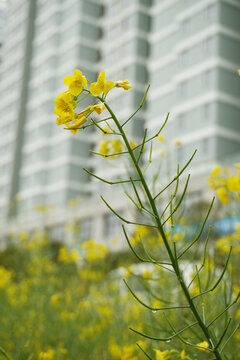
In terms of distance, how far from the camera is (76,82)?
39.6 inches

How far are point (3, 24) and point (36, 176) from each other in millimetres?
31527

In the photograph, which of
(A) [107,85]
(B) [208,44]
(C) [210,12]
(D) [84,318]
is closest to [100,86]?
(A) [107,85]

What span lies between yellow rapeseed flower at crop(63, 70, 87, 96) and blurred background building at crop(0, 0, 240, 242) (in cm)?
1683

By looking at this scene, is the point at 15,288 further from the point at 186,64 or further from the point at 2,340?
the point at 186,64

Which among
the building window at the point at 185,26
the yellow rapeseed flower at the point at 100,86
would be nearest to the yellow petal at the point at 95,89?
the yellow rapeseed flower at the point at 100,86

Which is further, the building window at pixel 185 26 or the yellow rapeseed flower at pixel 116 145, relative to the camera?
the building window at pixel 185 26

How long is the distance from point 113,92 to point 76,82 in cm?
3136

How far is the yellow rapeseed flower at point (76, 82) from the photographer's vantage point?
1.00m

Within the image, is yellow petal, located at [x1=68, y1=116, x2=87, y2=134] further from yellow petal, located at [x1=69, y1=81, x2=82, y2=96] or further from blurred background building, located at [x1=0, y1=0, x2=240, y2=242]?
blurred background building, located at [x1=0, y1=0, x2=240, y2=242]

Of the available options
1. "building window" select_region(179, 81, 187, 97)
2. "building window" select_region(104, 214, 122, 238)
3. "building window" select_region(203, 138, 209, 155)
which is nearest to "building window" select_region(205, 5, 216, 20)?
"building window" select_region(179, 81, 187, 97)

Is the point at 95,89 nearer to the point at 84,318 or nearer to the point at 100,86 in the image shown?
the point at 100,86

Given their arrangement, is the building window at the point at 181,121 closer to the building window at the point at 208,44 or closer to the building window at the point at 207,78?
the building window at the point at 207,78

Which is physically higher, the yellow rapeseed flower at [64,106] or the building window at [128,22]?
the building window at [128,22]

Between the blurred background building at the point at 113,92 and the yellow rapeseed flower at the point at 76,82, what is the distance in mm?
16834
